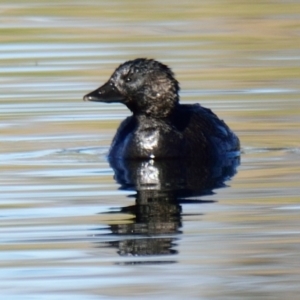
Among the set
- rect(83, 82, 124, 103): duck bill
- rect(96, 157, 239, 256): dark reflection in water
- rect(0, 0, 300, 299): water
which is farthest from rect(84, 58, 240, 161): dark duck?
rect(0, 0, 300, 299): water

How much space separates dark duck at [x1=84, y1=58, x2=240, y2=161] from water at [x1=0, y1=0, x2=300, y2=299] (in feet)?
0.94

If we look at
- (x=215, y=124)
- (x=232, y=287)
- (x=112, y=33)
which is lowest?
(x=232, y=287)

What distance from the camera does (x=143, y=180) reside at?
10961mm

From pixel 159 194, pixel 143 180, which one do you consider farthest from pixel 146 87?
pixel 159 194

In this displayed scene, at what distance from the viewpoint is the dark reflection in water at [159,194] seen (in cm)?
855

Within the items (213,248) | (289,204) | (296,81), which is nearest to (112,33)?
(296,81)

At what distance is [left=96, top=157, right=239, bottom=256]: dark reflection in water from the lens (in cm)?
855

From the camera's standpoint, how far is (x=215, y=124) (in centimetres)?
1248

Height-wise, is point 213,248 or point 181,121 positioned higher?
point 181,121

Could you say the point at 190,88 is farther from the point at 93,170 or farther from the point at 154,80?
the point at 93,170

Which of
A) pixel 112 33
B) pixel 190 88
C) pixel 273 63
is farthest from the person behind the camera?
pixel 112 33

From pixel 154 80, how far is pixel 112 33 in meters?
8.17

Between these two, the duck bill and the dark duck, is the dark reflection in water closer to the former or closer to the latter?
the dark duck

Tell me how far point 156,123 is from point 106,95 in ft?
1.65
